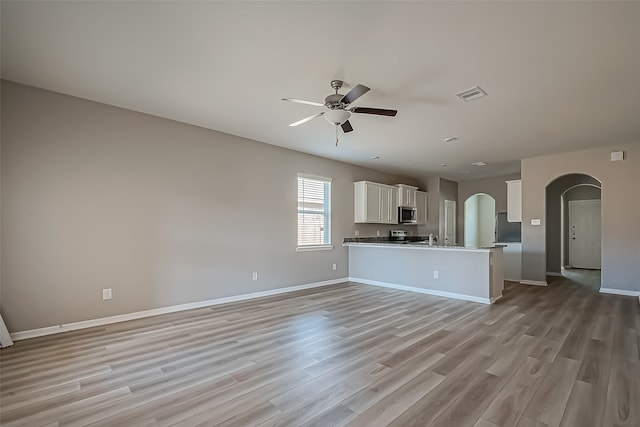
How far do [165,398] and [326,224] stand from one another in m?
4.73

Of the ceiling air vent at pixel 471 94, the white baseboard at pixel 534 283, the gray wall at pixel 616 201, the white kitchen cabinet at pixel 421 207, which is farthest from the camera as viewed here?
the white kitchen cabinet at pixel 421 207

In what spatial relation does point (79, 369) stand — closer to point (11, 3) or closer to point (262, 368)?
point (262, 368)

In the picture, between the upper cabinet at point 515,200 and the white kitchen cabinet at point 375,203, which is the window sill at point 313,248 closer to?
the white kitchen cabinet at point 375,203

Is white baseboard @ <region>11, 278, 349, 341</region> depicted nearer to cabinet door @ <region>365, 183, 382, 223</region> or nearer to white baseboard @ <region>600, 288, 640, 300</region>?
cabinet door @ <region>365, 183, 382, 223</region>

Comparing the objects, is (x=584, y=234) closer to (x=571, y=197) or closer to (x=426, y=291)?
(x=571, y=197)

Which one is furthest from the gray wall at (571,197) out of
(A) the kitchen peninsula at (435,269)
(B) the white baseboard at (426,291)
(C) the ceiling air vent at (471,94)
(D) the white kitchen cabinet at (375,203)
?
(C) the ceiling air vent at (471,94)

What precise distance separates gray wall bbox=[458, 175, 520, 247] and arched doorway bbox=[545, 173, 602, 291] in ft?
3.44

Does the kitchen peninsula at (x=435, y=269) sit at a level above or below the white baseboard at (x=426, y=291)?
above

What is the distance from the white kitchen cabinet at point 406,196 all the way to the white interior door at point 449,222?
161 cm

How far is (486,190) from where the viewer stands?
30.7 ft

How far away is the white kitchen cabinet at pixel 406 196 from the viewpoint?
8.19 m

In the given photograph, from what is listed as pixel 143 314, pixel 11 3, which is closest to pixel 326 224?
pixel 143 314

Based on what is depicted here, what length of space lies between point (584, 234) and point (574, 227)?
1.03 ft

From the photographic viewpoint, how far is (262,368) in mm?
2691
